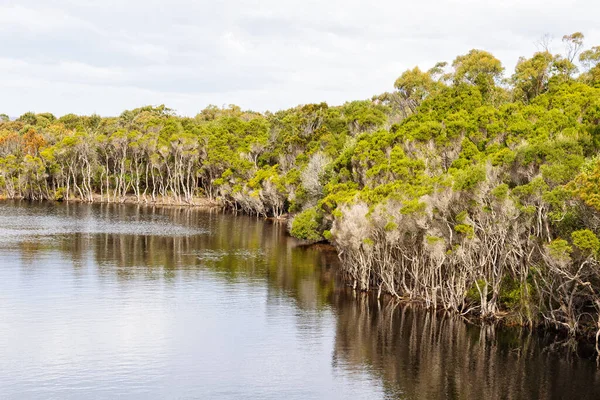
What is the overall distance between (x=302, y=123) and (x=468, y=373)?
87.3 m

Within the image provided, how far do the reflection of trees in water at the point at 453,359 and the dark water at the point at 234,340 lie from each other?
12 cm

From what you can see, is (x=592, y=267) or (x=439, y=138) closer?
(x=592, y=267)

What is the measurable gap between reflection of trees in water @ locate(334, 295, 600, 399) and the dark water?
12 centimetres

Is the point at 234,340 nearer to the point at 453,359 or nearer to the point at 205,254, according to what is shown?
the point at 453,359

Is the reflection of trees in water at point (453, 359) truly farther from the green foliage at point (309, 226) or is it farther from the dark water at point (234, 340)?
the green foliage at point (309, 226)

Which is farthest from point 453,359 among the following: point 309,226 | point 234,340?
point 309,226

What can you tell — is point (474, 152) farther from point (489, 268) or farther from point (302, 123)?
point (302, 123)

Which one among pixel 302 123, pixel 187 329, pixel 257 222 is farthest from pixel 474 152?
pixel 302 123

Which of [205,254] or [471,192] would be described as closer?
[471,192]

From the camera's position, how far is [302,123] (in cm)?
12075

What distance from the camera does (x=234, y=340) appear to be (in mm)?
42719

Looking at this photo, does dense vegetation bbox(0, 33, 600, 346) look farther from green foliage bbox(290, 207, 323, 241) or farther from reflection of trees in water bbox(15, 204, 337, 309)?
reflection of trees in water bbox(15, 204, 337, 309)

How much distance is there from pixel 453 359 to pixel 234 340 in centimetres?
1489

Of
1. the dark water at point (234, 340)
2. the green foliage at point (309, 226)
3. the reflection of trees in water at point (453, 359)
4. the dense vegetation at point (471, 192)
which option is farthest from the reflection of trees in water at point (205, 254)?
the reflection of trees in water at point (453, 359)
